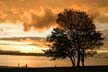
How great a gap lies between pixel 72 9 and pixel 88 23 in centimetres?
493

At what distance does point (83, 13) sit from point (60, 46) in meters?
9.28

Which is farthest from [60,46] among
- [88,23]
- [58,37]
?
[88,23]

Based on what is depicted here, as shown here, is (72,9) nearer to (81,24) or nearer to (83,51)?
(81,24)

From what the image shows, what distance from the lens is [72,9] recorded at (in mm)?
90125

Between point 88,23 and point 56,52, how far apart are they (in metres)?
10.2

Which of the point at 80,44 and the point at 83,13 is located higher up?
the point at 83,13

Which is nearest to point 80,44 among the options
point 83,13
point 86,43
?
point 86,43

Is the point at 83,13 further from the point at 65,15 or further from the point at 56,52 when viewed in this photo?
the point at 56,52

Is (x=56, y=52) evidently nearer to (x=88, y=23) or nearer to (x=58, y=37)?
(x=58, y=37)

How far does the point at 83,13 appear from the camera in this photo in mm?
89875

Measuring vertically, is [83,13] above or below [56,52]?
above

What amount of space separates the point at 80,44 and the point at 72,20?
5800mm

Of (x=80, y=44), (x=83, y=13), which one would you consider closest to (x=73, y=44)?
(x=80, y=44)

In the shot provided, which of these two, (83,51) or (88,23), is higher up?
(88,23)
